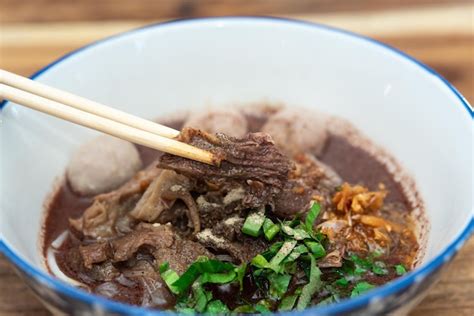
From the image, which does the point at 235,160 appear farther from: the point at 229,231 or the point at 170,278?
the point at 170,278

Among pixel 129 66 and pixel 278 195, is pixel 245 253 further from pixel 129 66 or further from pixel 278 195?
pixel 129 66

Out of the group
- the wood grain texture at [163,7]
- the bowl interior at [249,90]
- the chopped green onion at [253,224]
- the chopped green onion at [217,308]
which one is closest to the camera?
the chopped green onion at [217,308]

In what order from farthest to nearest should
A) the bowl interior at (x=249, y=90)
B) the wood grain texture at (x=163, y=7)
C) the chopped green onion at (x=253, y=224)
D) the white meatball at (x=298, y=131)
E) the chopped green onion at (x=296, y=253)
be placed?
the wood grain texture at (x=163, y=7) < the white meatball at (x=298, y=131) < the bowl interior at (x=249, y=90) < the chopped green onion at (x=253, y=224) < the chopped green onion at (x=296, y=253)

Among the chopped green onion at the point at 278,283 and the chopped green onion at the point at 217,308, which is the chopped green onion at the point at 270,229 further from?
the chopped green onion at the point at 217,308

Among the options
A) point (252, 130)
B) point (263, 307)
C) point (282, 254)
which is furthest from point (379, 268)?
point (252, 130)

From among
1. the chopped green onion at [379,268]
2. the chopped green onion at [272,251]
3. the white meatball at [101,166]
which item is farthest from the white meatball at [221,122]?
the chopped green onion at [379,268]

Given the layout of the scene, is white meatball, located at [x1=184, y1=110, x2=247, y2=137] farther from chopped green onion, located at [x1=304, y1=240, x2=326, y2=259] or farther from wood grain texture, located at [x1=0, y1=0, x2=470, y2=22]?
wood grain texture, located at [x1=0, y1=0, x2=470, y2=22]

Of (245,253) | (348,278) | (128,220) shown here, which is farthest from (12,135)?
(348,278)
